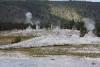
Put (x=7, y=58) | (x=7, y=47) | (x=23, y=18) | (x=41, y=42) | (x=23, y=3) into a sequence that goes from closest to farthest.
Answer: (x=7, y=58) < (x=7, y=47) < (x=41, y=42) < (x=23, y=18) < (x=23, y=3)

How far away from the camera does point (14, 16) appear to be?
43.1 meters

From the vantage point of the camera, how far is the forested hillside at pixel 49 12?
40.6 metres

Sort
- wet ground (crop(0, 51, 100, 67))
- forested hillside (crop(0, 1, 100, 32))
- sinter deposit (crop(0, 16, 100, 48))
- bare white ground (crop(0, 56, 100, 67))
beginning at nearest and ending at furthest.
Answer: bare white ground (crop(0, 56, 100, 67)), wet ground (crop(0, 51, 100, 67)), sinter deposit (crop(0, 16, 100, 48)), forested hillside (crop(0, 1, 100, 32))

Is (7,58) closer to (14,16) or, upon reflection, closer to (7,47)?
(7,47)

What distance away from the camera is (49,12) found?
146 ft

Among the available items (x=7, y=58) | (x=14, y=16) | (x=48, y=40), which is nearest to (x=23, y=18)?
(x=14, y=16)

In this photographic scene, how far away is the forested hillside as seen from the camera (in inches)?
1599

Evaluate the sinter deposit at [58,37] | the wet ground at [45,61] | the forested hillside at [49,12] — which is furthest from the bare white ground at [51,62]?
the forested hillside at [49,12]

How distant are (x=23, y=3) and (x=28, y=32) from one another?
10575 millimetres

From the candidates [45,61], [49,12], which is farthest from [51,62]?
[49,12]

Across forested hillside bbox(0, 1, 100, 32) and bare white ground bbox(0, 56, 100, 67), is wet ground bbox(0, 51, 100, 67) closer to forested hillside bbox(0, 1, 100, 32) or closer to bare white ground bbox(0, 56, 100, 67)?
bare white ground bbox(0, 56, 100, 67)

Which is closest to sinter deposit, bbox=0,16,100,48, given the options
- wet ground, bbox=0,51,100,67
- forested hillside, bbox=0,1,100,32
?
forested hillside, bbox=0,1,100,32

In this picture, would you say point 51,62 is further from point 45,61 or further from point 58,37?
point 58,37

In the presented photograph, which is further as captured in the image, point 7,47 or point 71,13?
point 71,13
